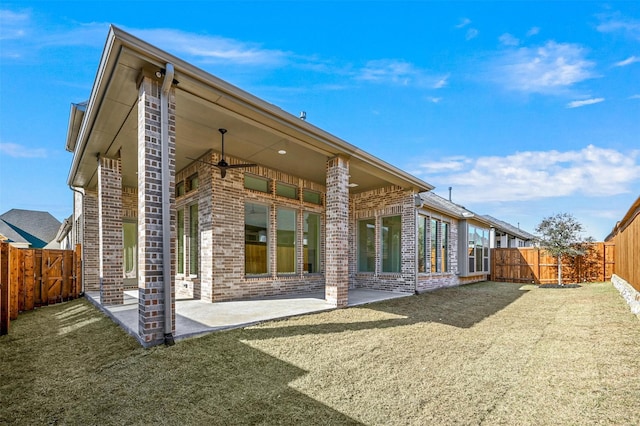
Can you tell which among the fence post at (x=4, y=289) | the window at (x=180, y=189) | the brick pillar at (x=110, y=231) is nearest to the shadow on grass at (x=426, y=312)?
the brick pillar at (x=110, y=231)

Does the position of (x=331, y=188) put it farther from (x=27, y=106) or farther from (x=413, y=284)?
(x=27, y=106)

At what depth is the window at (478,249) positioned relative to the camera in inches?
534

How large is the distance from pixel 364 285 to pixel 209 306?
5533 millimetres

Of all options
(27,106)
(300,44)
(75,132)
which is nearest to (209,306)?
(75,132)

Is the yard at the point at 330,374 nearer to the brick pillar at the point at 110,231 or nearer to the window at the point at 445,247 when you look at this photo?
the brick pillar at the point at 110,231

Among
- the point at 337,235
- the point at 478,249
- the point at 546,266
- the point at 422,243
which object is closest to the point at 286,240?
the point at 337,235

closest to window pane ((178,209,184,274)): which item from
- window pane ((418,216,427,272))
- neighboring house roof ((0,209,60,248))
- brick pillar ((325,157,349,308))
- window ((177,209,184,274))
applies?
window ((177,209,184,274))

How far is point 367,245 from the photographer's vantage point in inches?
417

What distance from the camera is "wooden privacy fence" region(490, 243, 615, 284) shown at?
13.6m

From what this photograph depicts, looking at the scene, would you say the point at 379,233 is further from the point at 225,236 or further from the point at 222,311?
the point at 222,311

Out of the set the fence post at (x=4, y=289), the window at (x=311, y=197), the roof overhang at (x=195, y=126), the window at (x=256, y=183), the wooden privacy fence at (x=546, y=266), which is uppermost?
the roof overhang at (x=195, y=126)

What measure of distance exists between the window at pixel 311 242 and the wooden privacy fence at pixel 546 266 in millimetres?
11050

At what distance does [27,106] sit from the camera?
913cm

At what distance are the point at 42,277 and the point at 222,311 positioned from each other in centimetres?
605
